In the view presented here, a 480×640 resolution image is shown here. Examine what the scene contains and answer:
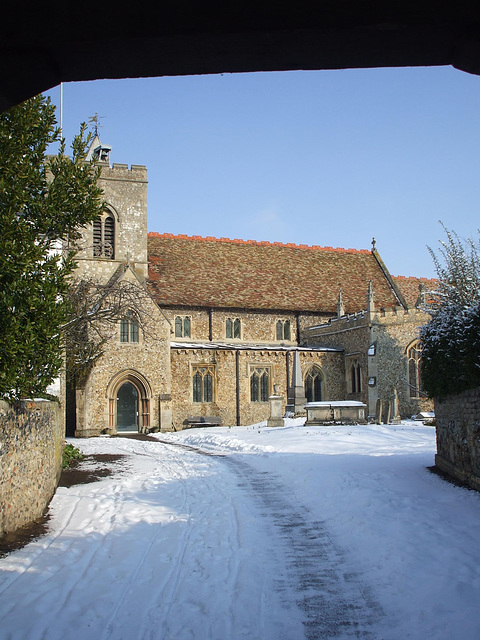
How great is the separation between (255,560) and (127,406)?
81.6 feet

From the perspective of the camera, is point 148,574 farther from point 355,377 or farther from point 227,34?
point 355,377

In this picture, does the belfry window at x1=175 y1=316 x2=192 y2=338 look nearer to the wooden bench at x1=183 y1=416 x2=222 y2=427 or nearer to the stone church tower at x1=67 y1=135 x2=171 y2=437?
the stone church tower at x1=67 y1=135 x2=171 y2=437

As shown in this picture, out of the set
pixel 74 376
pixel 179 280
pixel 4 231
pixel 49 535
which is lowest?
pixel 49 535

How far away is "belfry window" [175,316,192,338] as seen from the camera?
100.0ft

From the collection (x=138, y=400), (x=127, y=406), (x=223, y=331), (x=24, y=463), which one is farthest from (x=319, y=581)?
(x=127, y=406)

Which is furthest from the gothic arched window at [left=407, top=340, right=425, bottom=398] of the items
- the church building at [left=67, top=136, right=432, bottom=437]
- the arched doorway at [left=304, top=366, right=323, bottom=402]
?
the arched doorway at [left=304, top=366, right=323, bottom=402]

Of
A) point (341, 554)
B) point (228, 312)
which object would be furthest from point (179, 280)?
point (341, 554)

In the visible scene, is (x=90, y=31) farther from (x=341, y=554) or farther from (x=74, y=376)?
(x=74, y=376)

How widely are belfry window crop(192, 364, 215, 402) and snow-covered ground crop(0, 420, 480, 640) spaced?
16360 mm

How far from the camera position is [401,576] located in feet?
19.2

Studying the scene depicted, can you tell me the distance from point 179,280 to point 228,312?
2995mm

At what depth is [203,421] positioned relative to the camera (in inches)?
1092

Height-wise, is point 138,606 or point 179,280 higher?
point 179,280

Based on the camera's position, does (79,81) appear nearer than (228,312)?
Yes
